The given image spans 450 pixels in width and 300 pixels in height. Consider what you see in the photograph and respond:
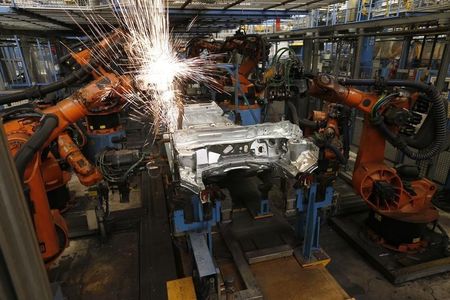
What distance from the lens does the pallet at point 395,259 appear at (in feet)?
11.6

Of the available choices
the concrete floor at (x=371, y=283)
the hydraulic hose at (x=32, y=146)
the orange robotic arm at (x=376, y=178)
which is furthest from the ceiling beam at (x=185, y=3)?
the concrete floor at (x=371, y=283)

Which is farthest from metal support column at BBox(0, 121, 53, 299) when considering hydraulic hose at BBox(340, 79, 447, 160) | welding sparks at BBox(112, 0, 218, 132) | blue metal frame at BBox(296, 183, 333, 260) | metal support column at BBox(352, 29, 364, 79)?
metal support column at BBox(352, 29, 364, 79)

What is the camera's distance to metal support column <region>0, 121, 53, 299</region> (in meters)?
0.84

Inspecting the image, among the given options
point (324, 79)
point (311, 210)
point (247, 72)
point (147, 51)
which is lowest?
point (311, 210)

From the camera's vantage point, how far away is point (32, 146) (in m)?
2.06

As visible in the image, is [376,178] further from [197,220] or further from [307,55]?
[307,55]

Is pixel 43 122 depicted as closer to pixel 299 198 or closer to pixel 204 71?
pixel 299 198

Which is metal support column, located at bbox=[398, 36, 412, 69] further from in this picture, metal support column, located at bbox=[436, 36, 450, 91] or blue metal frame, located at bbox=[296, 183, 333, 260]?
blue metal frame, located at bbox=[296, 183, 333, 260]

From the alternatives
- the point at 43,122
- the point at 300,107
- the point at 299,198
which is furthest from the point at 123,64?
the point at 300,107

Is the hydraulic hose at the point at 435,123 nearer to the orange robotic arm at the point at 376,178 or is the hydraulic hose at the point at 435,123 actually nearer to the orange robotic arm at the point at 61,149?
the orange robotic arm at the point at 376,178

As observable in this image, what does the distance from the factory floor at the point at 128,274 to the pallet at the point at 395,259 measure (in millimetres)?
90

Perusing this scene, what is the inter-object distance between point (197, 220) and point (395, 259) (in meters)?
2.96

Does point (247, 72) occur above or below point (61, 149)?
above

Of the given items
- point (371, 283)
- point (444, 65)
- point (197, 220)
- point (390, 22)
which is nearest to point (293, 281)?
point (197, 220)
